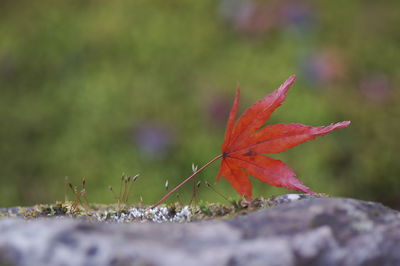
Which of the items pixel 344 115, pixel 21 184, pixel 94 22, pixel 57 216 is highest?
pixel 94 22

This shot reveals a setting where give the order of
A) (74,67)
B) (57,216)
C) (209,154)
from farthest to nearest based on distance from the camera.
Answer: (74,67)
(209,154)
(57,216)

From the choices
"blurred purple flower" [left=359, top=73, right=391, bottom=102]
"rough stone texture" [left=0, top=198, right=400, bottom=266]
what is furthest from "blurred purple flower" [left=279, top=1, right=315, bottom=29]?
"rough stone texture" [left=0, top=198, right=400, bottom=266]

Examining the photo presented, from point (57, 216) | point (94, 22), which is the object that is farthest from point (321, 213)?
point (94, 22)

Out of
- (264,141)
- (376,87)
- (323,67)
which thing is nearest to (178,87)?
(323,67)

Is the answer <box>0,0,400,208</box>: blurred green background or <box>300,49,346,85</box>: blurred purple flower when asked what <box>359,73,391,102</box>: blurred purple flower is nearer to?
<box>0,0,400,208</box>: blurred green background

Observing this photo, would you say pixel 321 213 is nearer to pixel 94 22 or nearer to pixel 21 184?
pixel 21 184

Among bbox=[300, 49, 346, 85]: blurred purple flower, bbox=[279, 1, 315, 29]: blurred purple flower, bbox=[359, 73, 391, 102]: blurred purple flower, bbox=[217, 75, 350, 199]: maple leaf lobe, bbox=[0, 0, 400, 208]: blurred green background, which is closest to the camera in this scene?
bbox=[217, 75, 350, 199]: maple leaf lobe
